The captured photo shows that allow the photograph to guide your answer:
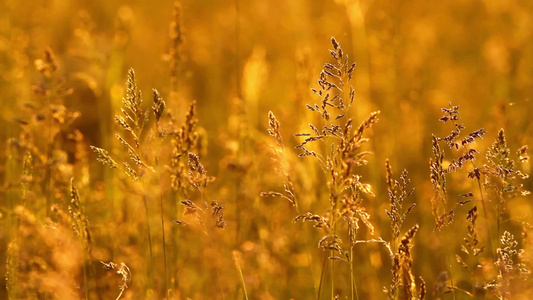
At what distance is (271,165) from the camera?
10.8 ft

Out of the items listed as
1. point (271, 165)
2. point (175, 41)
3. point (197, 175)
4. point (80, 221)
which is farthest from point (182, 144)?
point (271, 165)

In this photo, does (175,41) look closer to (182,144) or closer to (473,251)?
(182,144)

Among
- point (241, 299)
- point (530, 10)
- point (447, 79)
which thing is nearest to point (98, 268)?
point (241, 299)

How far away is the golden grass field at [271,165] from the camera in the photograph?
1824mm

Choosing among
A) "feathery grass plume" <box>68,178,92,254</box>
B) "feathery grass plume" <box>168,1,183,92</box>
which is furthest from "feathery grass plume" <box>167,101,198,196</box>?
"feathery grass plume" <box>168,1,183,92</box>

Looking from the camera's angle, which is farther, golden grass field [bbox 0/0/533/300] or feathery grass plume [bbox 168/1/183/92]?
feathery grass plume [bbox 168/1/183/92]

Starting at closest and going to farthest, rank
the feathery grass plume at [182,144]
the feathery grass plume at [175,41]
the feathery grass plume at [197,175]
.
→ 1. the feathery grass plume at [197,175]
2. the feathery grass plume at [182,144]
3. the feathery grass plume at [175,41]

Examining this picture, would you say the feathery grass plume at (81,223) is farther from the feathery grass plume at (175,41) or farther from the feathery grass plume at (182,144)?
the feathery grass plume at (175,41)

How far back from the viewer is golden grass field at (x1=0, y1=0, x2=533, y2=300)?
1.82 meters

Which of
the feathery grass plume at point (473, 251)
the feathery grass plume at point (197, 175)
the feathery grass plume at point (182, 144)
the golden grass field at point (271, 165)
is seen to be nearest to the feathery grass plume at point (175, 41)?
the golden grass field at point (271, 165)

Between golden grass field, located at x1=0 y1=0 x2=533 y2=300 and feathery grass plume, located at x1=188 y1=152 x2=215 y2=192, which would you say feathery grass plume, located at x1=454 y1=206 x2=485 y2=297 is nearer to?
golden grass field, located at x1=0 y1=0 x2=533 y2=300

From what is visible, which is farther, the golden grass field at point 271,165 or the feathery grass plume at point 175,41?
the feathery grass plume at point 175,41

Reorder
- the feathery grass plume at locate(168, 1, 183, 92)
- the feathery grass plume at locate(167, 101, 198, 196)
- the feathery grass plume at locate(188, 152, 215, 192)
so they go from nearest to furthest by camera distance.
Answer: the feathery grass plume at locate(188, 152, 215, 192) < the feathery grass plume at locate(167, 101, 198, 196) < the feathery grass plume at locate(168, 1, 183, 92)

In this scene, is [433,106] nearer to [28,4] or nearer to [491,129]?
[491,129]
